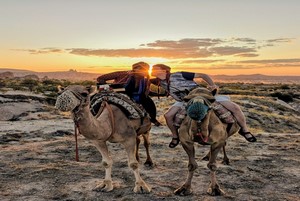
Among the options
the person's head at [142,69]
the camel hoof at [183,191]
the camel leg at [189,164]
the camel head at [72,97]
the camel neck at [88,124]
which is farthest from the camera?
the person's head at [142,69]

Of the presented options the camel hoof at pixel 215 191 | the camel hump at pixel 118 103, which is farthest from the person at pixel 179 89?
the camel hoof at pixel 215 191

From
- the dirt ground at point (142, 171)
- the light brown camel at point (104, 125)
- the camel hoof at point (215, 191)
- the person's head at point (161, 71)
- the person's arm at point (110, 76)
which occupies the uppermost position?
the person's head at point (161, 71)

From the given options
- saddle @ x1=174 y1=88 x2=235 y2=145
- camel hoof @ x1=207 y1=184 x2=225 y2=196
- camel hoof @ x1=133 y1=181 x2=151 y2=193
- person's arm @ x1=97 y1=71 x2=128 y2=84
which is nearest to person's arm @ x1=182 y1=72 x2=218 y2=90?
Answer: saddle @ x1=174 y1=88 x2=235 y2=145

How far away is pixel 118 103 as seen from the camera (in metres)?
8.66

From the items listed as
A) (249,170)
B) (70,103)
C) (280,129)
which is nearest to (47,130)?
(249,170)

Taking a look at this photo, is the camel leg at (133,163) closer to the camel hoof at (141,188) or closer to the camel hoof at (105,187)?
the camel hoof at (141,188)

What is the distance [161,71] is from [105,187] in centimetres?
285

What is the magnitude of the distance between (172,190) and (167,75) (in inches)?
101

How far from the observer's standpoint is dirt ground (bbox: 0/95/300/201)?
8.46 metres

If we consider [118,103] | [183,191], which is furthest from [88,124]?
[183,191]

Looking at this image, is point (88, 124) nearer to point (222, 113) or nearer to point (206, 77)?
point (222, 113)

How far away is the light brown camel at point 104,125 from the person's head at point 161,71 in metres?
1.10

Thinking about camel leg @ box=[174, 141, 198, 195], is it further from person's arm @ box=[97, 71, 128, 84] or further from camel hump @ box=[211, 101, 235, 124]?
person's arm @ box=[97, 71, 128, 84]

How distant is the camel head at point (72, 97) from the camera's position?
661 cm
